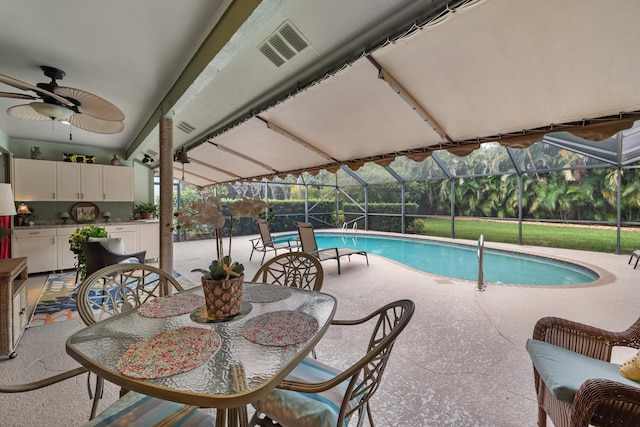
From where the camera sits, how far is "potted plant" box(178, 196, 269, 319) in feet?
4.48

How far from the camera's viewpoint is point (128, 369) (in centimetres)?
93

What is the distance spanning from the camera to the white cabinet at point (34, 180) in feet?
17.1

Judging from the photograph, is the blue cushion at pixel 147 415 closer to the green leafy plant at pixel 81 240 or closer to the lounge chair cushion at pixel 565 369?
the lounge chair cushion at pixel 565 369

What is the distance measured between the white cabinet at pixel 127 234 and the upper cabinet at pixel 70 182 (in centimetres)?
79

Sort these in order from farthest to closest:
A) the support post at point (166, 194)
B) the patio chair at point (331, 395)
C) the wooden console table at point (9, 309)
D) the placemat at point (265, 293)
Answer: the support post at point (166, 194) < the wooden console table at point (9, 309) < the placemat at point (265, 293) < the patio chair at point (331, 395)

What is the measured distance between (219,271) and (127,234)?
19.9 ft

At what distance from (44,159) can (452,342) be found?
27.1ft

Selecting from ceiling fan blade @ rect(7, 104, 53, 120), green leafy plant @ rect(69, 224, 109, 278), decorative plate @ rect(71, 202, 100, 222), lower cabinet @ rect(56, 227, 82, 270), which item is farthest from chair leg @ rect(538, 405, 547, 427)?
decorative plate @ rect(71, 202, 100, 222)

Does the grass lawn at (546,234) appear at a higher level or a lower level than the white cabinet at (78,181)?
lower

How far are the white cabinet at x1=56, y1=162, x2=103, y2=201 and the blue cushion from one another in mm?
6527

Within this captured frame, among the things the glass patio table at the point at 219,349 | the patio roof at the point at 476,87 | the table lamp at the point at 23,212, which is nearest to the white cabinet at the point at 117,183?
the table lamp at the point at 23,212

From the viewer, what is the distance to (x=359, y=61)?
8.71 feet

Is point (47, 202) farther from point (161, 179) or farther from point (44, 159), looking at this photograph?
point (161, 179)

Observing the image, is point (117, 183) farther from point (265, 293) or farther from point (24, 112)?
point (265, 293)
